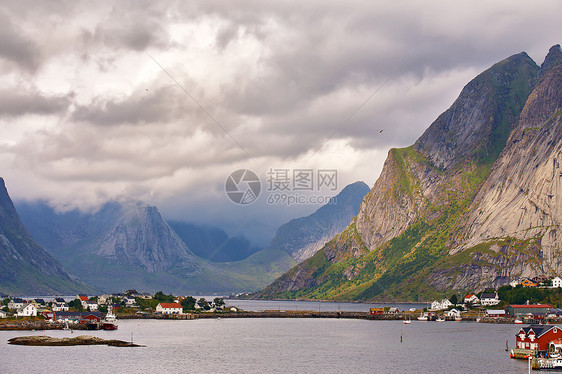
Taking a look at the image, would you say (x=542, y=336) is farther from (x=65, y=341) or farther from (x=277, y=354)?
(x=65, y=341)

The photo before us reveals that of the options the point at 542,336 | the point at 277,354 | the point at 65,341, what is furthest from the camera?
the point at 65,341

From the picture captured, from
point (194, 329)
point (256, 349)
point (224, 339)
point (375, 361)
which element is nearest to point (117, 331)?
point (194, 329)

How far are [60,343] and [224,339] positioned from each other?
38.3 metres

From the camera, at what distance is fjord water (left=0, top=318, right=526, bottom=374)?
116438mm

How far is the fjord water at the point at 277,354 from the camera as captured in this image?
116m

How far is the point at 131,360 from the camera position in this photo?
12369cm

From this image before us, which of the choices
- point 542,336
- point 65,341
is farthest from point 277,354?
point 542,336

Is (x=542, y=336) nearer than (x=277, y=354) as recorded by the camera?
Yes

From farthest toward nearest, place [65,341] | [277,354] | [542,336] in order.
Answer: [65,341] → [277,354] → [542,336]

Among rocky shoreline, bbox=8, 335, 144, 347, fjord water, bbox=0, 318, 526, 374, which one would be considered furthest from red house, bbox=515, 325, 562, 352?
rocky shoreline, bbox=8, 335, 144, 347

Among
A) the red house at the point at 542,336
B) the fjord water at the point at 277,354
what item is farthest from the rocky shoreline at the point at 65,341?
the red house at the point at 542,336

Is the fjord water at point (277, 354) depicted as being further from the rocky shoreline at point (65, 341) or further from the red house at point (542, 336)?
the red house at point (542, 336)

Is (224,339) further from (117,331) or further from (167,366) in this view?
(167,366)

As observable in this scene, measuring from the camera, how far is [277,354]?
136 metres
